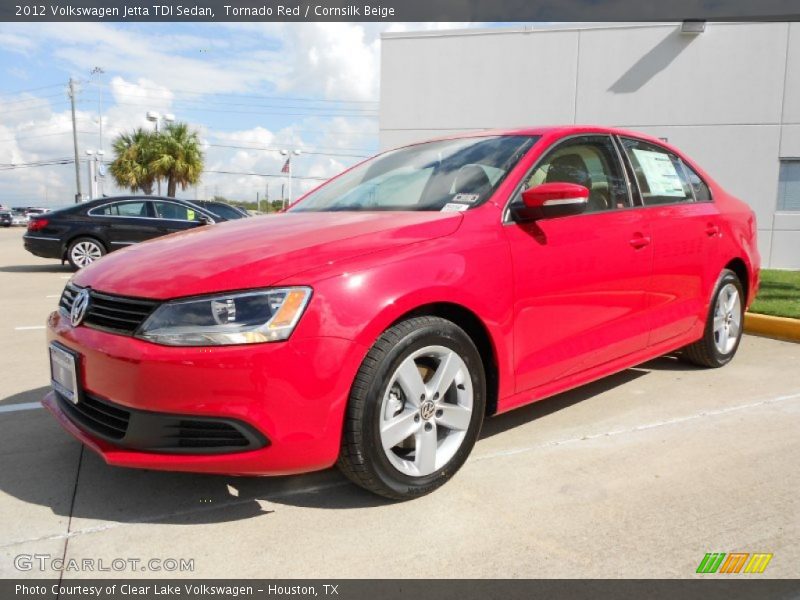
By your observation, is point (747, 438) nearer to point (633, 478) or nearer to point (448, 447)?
point (633, 478)

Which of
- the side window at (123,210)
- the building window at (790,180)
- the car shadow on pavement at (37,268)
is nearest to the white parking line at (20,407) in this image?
the side window at (123,210)

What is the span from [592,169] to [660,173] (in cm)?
72

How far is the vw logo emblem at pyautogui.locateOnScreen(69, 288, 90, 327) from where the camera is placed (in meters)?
2.52

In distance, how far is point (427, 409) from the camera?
2.57 meters

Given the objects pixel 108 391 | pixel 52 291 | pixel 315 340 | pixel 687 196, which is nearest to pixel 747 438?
pixel 687 196

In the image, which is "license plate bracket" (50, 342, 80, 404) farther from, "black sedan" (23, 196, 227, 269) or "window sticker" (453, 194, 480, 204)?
"black sedan" (23, 196, 227, 269)

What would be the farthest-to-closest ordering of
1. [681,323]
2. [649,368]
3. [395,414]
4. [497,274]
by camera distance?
[649,368], [681,323], [497,274], [395,414]

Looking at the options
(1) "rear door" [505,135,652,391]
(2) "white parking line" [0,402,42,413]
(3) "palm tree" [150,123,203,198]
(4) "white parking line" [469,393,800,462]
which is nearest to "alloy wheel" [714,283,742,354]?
(4) "white parking line" [469,393,800,462]

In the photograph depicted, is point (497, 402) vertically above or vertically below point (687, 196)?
below

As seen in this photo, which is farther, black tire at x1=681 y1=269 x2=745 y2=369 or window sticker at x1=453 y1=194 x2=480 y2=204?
Result: black tire at x1=681 y1=269 x2=745 y2=369

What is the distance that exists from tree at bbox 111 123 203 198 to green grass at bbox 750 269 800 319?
3069cm

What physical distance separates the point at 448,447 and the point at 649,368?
2.49m

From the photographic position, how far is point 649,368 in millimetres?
4582

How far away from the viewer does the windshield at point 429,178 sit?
3.03m
